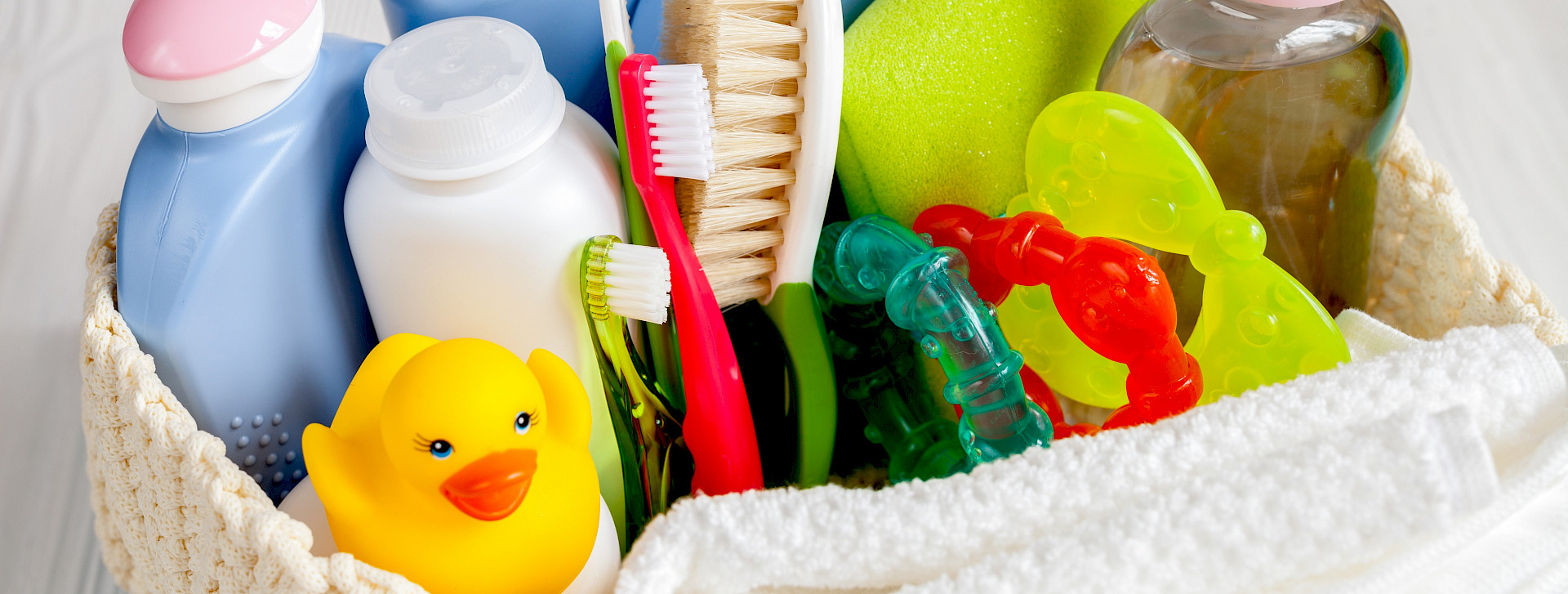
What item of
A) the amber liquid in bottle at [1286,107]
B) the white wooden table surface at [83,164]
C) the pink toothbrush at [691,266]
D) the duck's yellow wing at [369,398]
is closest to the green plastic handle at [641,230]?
the pink toothbrush at [691,266]

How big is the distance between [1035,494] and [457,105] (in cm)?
22

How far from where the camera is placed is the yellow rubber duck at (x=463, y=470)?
28cm

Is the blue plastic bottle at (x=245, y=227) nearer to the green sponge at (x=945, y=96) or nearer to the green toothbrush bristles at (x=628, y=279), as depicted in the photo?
the green toothbrush bristles at (x=628, y=279)

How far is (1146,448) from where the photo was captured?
0.97 ft

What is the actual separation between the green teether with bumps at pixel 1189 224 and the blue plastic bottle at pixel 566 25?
0.17 meters

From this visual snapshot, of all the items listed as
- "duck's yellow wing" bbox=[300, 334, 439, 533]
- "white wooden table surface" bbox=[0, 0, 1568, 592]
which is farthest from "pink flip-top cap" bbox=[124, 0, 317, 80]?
"white wooden table surface" bbox=[0, 0, 1568, 592]

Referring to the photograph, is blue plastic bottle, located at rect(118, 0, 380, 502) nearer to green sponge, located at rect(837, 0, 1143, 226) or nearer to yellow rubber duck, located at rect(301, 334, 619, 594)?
yellow rubber duck, located at rect(301, 334, 619, 594)

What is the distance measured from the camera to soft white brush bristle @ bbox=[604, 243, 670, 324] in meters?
0.35

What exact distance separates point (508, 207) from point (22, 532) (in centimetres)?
39

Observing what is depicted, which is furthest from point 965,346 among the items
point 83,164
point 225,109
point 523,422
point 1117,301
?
point 83,164

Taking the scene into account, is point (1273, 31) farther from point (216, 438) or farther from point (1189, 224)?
point (216, 438)

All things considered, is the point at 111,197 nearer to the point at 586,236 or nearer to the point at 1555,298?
the point at 586,236

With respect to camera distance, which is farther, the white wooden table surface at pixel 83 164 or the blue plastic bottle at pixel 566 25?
the white wooden table surface at pixel 83 164

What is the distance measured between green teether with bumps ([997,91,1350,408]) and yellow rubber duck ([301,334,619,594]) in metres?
0.22
